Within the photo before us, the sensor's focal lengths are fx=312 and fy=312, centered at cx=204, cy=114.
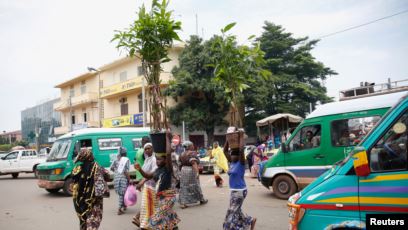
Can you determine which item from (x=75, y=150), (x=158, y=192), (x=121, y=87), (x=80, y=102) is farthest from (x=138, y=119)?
(x=158, y=192)

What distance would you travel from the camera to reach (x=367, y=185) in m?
2.82

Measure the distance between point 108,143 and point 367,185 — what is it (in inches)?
430

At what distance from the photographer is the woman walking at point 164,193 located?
489 cm

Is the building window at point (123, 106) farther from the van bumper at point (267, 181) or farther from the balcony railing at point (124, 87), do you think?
the van bumper at point (267, 181)

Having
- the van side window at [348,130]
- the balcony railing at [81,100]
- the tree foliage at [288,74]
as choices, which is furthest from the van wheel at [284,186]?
the balcony railing at [81,100]

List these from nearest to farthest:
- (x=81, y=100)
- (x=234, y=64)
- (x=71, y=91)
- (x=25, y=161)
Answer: (x=234, y=64) → (x=25, y=161) → (x=81, y=100) → (x=71, y=91)

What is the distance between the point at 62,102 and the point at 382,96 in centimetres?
4059

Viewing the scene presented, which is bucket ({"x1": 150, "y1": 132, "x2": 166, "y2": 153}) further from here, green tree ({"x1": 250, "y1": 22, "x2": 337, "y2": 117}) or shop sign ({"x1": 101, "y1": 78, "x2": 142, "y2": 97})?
shop sign ({"x1": 101, "y1": 78, "x2": 142, "y2": 97})

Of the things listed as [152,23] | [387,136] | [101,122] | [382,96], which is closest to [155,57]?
[152,23]

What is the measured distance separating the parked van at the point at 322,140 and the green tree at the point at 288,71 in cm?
1687

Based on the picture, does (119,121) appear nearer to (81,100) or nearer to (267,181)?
(81,100)

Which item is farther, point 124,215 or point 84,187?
point 124,215

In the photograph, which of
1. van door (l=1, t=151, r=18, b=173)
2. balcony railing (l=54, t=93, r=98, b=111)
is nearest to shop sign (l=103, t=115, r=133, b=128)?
balcony railing (l=54, t=93, r=98, b=111)

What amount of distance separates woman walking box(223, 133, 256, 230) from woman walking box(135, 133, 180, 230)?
0.92 meters
